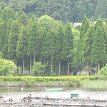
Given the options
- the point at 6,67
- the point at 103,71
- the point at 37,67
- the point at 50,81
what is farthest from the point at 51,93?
the point at 37,67

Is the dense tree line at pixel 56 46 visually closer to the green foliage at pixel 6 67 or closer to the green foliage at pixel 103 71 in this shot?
the green foliage at pixel 103 71

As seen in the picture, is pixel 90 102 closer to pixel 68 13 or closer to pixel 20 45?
pixel 20 45

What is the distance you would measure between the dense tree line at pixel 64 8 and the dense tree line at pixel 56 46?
50.7 metres

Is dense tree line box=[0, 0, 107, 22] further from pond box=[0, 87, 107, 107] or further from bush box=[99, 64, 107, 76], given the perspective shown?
pond box=[0, 87, 107, 107]

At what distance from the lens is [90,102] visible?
53.4 meters

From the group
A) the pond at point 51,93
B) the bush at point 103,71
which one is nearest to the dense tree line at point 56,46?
the bush at point 103,71

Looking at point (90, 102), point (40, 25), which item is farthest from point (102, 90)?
point (40, 25)

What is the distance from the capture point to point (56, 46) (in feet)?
310

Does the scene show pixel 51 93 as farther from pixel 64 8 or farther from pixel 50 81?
pixel 64 8

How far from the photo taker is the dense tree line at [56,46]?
9200 cm

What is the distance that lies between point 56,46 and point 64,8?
197 ft

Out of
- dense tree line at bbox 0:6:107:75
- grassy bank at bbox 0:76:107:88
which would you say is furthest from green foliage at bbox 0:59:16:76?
dense tree line at bbox 0:6:107:75

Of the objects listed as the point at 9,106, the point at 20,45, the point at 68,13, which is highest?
the point at 68,13

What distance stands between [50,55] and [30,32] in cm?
516
